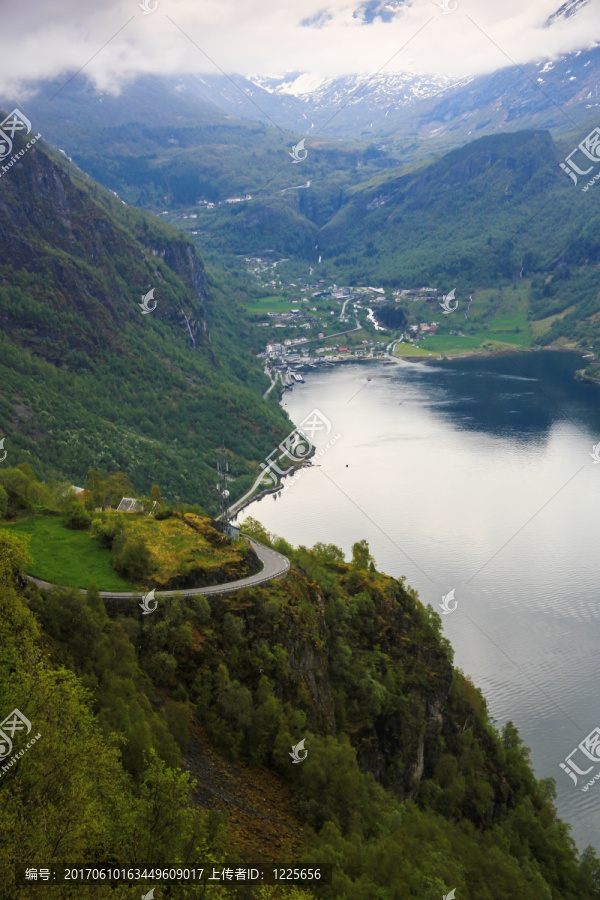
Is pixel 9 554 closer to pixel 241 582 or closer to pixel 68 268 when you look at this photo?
pixel 241 582

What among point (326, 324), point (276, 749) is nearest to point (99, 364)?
point (276, 749)

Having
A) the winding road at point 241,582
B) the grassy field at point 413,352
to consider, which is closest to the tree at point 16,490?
the winding road at point 241,582

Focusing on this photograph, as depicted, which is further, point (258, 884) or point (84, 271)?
point (84, 271)

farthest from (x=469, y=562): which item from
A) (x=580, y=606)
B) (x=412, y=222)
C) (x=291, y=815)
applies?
(x=412, y=222)

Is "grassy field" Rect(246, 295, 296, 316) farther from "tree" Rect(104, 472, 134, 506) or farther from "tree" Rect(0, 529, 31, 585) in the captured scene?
"tree" Rect(0, 529, 31, 585)

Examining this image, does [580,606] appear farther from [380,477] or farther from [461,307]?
[461,307]

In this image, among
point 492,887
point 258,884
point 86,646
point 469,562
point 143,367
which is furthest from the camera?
point 143,367

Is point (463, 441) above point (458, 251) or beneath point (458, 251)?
beneath
